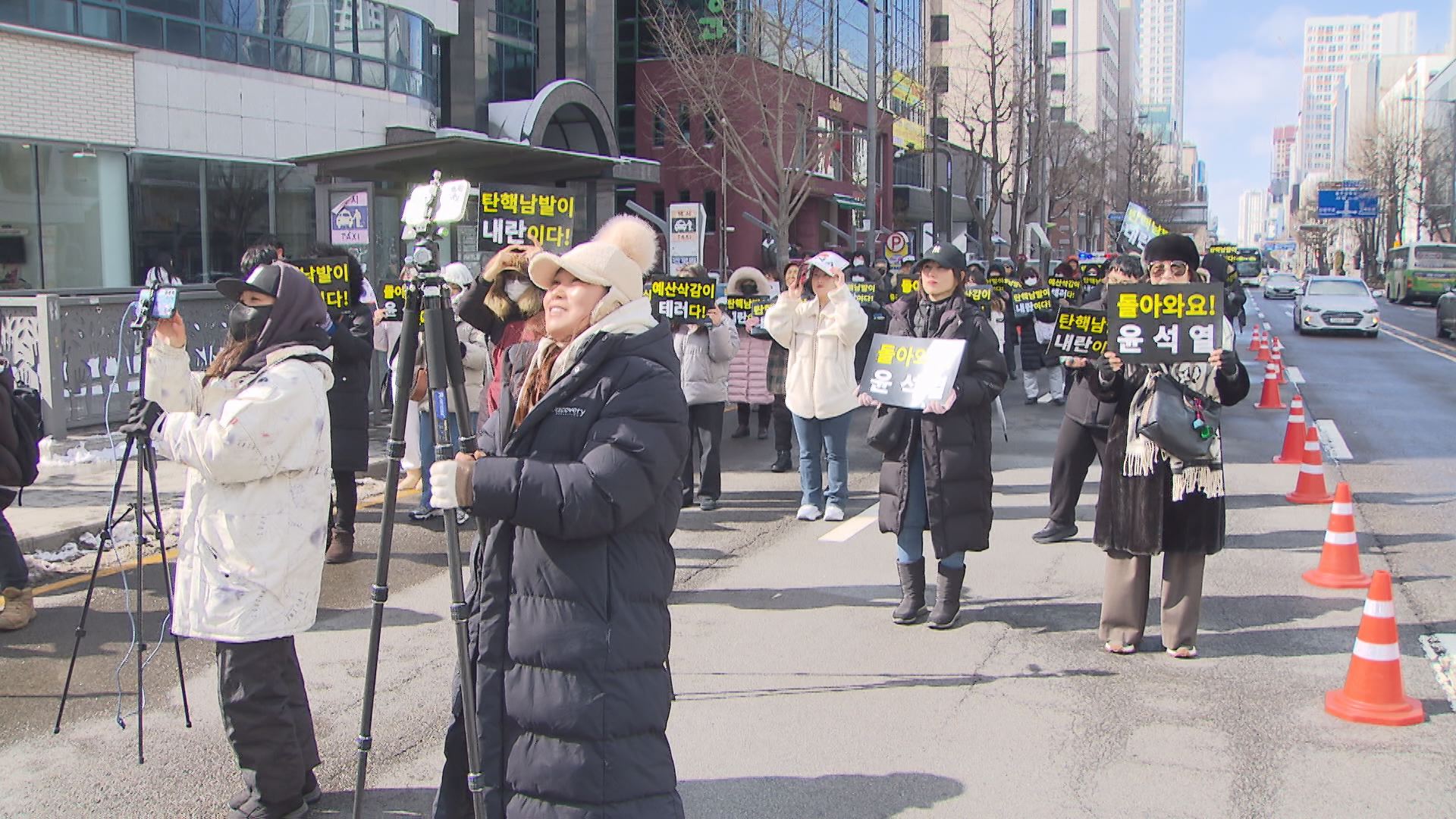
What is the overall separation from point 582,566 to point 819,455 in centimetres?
649

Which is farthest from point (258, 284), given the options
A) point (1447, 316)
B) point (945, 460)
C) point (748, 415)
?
point (1447, 316)

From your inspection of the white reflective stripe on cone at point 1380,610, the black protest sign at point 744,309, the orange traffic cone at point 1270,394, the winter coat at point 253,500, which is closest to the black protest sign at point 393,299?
the black protest sign at point 744,309

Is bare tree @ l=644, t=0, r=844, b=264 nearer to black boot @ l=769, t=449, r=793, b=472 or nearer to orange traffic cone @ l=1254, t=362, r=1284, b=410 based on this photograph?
orange traffic cone @ l=1254, t=362, r=1284, b=410

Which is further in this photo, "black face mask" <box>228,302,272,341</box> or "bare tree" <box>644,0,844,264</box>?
"bare tree" <box>644,0,844,264</box>

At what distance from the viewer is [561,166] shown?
15484mm

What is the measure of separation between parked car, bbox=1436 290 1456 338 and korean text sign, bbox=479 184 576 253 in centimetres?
2633

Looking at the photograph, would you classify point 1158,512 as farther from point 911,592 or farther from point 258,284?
point 258,284

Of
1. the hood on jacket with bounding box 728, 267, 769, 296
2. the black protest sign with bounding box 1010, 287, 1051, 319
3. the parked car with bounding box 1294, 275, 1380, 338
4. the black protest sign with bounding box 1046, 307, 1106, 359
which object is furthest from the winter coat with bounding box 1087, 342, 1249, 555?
the parked car with bounding box 1294, 275, 1380, 338

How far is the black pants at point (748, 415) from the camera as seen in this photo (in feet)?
45.8

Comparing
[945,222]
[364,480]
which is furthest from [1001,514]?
[945,222]

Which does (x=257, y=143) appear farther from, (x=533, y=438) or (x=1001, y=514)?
(x=533, y=438)

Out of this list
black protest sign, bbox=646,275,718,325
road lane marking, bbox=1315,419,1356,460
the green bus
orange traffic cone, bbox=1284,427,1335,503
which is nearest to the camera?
orange traffic cone, bbox=1284,427,1335,503

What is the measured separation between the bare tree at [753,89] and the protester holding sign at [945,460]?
18678 mm

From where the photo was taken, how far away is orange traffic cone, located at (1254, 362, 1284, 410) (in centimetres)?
1636
